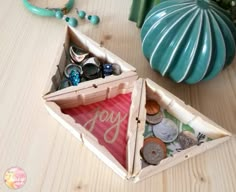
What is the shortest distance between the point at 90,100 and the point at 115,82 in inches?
1.8

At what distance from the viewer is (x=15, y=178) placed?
361mm

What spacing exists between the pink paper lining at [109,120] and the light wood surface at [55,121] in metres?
0.02

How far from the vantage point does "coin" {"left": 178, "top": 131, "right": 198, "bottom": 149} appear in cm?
40

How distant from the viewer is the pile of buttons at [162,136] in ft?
1.26

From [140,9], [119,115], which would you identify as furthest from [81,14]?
[119,115]

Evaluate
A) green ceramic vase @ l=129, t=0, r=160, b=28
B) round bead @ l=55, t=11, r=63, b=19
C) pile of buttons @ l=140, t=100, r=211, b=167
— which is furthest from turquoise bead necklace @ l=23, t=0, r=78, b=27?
pile of buttons @ l=140, t=100, r=211, b=167

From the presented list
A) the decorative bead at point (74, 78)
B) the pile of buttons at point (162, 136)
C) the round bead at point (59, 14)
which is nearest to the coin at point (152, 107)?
the pile of buttons at point (162, 136)

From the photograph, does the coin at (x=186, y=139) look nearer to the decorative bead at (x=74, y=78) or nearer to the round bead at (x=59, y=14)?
the decorative bead at (x=74, y=78)

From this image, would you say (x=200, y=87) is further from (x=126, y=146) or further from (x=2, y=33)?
(x=2, y=33)

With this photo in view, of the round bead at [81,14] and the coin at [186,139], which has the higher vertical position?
the round bead at [81,14]

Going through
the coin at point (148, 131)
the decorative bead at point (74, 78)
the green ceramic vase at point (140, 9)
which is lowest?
the coin at point (148, 131)

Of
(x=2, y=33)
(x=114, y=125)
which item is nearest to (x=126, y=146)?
(x=114, y=125)

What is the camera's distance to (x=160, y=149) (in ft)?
1.28

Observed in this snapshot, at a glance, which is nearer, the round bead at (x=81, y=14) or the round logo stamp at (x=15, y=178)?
the round logo stamp at (x=15, y=178)
